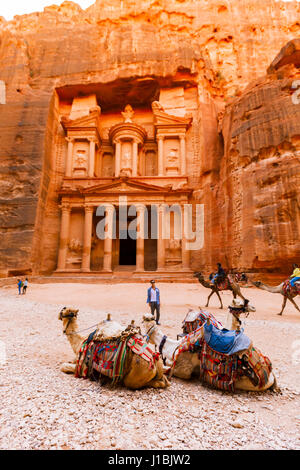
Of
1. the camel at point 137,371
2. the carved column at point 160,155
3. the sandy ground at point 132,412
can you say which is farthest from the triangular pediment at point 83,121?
the camel at point 137,371

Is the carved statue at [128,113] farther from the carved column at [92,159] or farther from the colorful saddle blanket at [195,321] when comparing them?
the colorful saddle blanket at [195,321]

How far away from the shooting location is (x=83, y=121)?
2680 centimetres

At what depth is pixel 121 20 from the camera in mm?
33625

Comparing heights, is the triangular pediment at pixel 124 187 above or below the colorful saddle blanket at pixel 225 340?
above

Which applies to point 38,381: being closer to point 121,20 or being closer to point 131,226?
point 131,226

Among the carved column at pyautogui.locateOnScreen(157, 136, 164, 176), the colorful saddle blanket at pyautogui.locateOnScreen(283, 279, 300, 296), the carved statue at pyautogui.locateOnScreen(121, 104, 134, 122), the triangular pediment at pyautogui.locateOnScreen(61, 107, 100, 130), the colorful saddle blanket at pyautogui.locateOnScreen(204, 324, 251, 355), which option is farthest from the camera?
the carved statue at pyautogui.locateOnScreen(121, 104, 134, 122)

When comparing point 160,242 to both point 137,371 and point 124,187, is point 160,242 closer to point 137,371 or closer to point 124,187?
point 124,187

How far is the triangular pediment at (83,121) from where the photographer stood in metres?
26.5

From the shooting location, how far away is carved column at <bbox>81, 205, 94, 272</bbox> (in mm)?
22312

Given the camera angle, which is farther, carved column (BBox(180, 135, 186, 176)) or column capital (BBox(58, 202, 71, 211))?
carved column (BBox(180, 135, 186, 176))

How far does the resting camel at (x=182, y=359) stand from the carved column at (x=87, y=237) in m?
19.0

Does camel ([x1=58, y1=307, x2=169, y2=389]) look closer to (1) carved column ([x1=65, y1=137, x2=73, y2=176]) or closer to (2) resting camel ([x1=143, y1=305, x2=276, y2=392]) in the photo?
(2) resting camel ([x1=143, y1=305, x2=276, y2=392])

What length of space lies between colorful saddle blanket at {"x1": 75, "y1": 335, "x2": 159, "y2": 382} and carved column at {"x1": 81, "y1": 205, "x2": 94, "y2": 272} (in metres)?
19.3

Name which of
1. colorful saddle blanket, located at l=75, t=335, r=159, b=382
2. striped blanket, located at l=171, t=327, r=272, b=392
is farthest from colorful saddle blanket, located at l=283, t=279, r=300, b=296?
colorful saddle blanket, located at l=75, t=335, r=159, b=382
